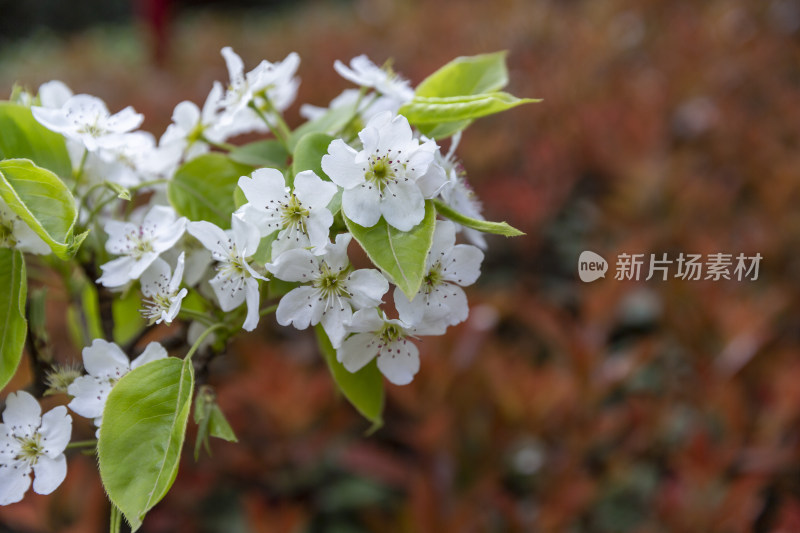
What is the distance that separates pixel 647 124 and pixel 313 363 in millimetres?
1218

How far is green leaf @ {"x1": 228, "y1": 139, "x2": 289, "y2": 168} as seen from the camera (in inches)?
25.7

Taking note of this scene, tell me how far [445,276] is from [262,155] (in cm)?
22

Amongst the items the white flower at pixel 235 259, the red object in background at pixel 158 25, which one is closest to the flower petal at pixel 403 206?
the white flower at pixel 235 259

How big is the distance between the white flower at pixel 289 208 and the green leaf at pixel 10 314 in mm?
185

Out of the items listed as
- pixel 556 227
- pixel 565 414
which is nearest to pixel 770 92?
pixel 556 227

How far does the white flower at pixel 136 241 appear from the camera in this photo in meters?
0.60

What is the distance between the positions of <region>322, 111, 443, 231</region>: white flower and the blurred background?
807mm

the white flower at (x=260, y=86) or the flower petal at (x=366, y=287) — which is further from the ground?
the white flower at (x=260, y=86)

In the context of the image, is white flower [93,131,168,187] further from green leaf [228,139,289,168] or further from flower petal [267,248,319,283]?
flower petal [267,248,319,283]

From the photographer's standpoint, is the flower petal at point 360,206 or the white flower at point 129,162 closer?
the flower petal at point 360,206

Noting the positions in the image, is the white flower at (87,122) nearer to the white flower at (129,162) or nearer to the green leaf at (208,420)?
the white flower at (129,162)

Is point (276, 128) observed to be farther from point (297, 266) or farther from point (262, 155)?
point (297, 266)

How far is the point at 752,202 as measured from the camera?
80.4 inches

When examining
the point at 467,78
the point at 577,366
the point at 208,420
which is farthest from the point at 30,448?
the point at 577,366
